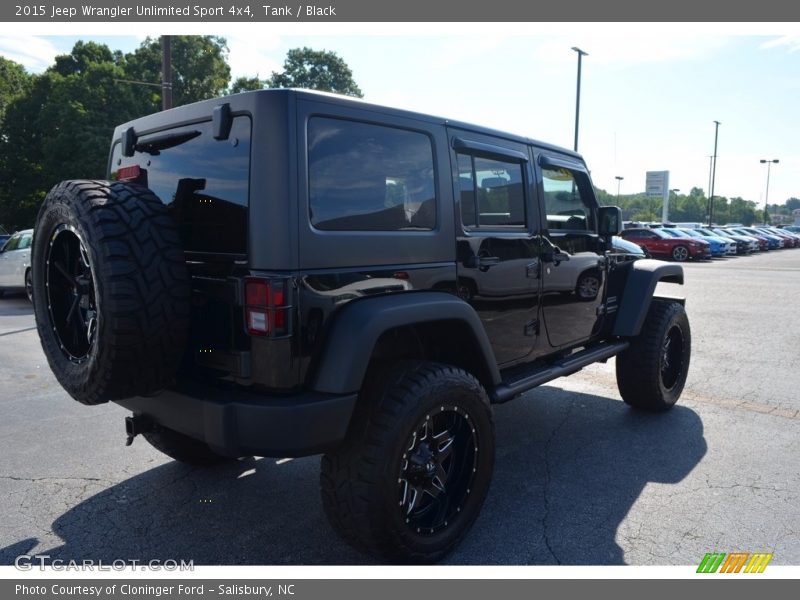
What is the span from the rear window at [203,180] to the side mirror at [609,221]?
2.96m

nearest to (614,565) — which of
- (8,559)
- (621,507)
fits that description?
(621,507)

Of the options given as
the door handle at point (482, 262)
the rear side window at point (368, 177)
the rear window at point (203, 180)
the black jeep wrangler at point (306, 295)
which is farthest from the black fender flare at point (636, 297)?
the rear window at point (203, 180)

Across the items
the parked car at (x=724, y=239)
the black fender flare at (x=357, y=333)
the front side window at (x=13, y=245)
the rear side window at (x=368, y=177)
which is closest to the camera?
the black fender flare at (x=357, y=333)

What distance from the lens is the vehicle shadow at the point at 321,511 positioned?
2.90 metres

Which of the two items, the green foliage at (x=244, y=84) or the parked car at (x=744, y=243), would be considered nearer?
the parked car at (x=744, y=243)

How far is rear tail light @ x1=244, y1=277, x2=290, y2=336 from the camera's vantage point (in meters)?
2.35

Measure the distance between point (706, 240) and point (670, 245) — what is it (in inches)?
93.4

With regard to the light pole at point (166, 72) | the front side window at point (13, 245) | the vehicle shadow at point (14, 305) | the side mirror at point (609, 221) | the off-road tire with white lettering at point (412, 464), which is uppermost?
the light pole at point (166, 72)

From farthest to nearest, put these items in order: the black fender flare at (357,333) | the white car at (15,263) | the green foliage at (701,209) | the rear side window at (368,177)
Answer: the green foliage at (701,209)
the white car at (15,263)
the rear side window at (368,177)
the black fender flare at (357,333)

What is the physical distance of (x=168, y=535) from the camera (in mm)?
3051

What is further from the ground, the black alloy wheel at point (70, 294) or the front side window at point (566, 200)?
the front side window at point (566, 200)

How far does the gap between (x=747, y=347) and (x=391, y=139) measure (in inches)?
262

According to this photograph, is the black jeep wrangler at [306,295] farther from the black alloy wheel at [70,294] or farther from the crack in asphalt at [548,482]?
the crack in asphalt at [548,482]

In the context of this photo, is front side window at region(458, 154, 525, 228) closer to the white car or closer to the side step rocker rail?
the side step rocker rail
